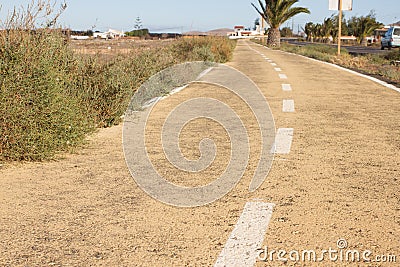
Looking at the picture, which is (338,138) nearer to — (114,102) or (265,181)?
(265,181)

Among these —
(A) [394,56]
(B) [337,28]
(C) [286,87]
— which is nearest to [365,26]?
(B) [337,28]

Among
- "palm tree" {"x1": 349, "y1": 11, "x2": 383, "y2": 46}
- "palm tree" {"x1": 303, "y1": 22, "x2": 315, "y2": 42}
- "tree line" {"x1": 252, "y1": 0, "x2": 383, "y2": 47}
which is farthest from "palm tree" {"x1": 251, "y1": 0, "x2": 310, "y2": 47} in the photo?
"palm tree" {"x1": 303, "y1": 22, "x2": 315, "y2": 42}

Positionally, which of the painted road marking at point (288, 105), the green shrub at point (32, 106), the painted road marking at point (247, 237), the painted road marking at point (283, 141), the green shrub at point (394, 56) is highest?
the green shrub at point (32, 106)

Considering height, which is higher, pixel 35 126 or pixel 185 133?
pixel 35 126

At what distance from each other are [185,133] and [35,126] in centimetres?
216

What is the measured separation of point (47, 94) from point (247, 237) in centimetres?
295

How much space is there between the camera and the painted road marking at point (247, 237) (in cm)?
311

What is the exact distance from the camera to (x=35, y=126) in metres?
5.25

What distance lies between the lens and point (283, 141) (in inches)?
250

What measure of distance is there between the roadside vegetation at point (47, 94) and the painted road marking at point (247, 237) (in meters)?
2.44

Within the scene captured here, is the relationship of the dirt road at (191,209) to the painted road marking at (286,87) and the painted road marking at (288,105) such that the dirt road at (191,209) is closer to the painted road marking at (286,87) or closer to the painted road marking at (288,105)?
the painted road marking at (288,105)

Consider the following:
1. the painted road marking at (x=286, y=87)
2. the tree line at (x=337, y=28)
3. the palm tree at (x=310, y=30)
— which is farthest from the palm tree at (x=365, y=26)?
the painted road marking at (x=286, y=87)

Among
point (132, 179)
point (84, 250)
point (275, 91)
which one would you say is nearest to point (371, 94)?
point (275, 91)

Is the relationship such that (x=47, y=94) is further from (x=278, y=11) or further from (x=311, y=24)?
(x=311, y=24)
